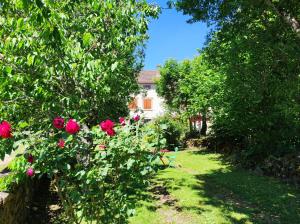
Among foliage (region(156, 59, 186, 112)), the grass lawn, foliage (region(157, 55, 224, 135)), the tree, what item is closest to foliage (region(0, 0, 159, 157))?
the grass lawn

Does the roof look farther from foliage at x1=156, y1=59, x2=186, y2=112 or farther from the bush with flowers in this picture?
the bush with flowers

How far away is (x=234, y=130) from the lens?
68.2 ft

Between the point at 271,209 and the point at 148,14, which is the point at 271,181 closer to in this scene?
the point at 271,209

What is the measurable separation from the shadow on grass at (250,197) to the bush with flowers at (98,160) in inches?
186

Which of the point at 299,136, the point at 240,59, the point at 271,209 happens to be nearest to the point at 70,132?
the point at 271,209

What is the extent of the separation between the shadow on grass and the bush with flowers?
186 inches

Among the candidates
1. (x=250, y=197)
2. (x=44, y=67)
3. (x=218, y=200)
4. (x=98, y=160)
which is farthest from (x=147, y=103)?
(x=98, y=160)

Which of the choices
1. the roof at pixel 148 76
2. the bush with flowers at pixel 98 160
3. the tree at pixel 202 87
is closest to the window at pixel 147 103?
the roof at pixel 148 76

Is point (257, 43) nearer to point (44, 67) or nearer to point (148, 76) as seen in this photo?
point (44, 67)

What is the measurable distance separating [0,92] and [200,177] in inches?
480

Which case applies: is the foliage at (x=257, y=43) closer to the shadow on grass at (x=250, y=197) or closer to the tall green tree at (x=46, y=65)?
the shadow on grass at (x=250, y=197)

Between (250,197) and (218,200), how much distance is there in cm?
147

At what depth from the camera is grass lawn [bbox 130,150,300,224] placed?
361 inches

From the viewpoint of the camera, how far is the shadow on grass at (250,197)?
31.3 ft
